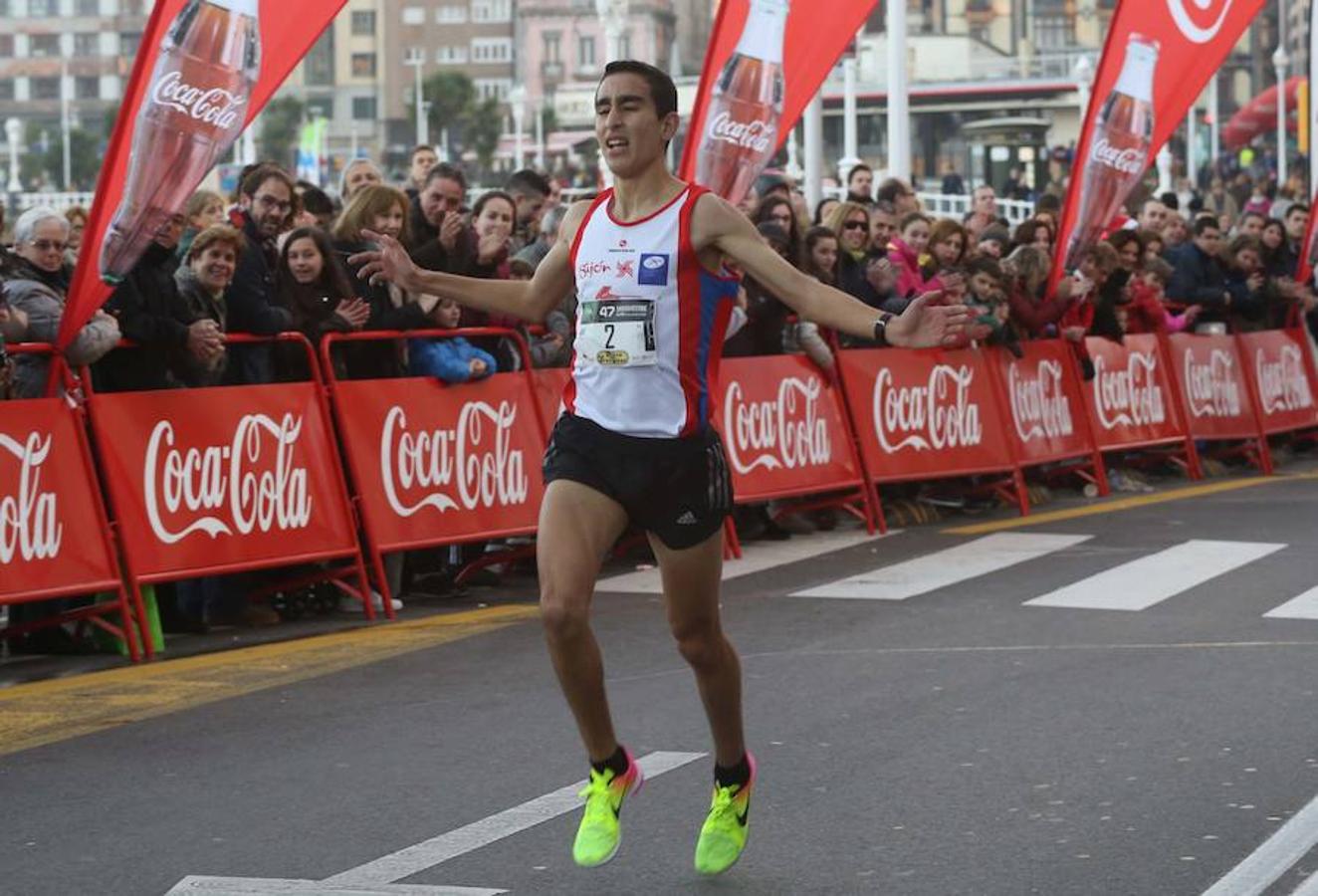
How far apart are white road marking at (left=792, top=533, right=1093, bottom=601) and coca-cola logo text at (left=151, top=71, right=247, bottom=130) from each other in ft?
11.7

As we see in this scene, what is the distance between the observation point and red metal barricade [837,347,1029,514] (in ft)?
50.7

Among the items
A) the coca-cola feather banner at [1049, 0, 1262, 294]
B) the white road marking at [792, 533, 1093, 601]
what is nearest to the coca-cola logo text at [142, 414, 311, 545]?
the white road marking at [792, 533, 1093, 601]

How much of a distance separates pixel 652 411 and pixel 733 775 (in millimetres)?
960

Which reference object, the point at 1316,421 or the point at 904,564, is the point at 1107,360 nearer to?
the point at 1316,421

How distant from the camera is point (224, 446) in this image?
36.6 feet

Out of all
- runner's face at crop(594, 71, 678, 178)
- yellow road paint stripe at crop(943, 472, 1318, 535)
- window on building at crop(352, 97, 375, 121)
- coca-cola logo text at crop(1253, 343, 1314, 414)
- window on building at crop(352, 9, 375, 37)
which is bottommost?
yellow road paint stripe at crop(943, 472, 1318, 535)

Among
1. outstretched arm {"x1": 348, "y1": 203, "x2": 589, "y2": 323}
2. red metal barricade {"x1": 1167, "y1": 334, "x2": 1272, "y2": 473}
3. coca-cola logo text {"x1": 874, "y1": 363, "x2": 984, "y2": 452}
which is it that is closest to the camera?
outstretched arm {"x1": 348, "y1": 203, "x2": 589, "y2": 323}

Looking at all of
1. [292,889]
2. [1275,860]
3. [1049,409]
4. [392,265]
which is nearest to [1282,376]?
[1049,409]

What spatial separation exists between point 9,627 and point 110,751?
8.01 ft

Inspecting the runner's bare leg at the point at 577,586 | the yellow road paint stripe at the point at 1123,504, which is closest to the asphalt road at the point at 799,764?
the runner's bare leg at the point at 577,586

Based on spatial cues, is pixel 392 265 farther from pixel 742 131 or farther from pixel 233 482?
pixel 742 131

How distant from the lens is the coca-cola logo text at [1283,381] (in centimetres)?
2028

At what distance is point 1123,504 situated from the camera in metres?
16.8

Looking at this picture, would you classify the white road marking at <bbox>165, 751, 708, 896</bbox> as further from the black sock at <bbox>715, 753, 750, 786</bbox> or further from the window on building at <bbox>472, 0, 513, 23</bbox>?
the window on building at <bbox>472, 0, 513, 23</bbox>
